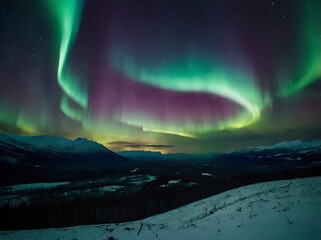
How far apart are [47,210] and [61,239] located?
68223mm

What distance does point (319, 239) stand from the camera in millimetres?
10906

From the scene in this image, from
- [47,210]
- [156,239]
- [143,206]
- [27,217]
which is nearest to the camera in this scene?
[156,239]

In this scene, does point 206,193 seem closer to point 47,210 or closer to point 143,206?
point 143,206

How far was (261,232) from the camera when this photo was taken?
45.0 ft

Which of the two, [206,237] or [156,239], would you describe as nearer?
[206,237]

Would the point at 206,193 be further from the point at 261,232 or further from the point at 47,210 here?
the point at 261,232

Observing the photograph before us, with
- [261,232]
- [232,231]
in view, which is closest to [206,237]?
[232,231]

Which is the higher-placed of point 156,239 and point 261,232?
point 261,232

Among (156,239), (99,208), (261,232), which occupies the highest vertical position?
(261,232)

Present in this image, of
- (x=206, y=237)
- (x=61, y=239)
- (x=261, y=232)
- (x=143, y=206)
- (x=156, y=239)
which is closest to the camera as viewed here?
(x=261, y=232)

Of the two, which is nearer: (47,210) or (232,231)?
(232,231)

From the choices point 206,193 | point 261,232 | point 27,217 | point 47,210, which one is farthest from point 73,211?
point 261,232

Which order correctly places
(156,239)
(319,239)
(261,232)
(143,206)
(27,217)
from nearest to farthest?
1. (319,239)
2. (261,232)
3. (156,239)
4. (27,217)
5. (143,206)

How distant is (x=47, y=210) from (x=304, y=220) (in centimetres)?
8995
